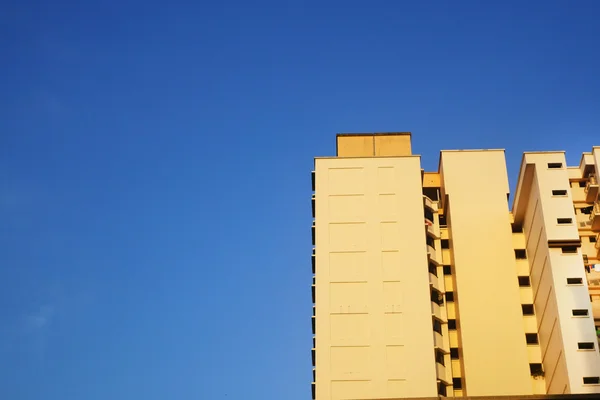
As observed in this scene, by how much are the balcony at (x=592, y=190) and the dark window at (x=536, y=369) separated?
522 inches

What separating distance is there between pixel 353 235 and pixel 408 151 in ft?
32.7

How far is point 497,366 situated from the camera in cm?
6025

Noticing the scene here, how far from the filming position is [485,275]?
210 ft

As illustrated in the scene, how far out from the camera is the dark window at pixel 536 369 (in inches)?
2386

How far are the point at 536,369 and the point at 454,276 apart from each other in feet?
29.7

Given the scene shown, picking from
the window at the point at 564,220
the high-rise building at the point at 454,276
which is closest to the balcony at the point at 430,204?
the high-rise building at the point at 454,276

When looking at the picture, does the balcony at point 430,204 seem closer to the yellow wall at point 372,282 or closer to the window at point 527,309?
the yellow wall at point 372,282

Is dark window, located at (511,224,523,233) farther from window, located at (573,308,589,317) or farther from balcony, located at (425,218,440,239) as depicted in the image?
window, located at (573,308,589,317)

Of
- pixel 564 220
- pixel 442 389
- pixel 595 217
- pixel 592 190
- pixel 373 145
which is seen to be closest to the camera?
pixel 564 220

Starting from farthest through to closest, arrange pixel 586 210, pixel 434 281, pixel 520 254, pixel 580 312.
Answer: pixel 520 254
pixel 586 210
pixel 434 281
pixel 580 312

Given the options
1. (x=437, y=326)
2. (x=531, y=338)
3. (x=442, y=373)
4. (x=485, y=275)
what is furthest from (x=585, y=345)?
(x=437, y=326)

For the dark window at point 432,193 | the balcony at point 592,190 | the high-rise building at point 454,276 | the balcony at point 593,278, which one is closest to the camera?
the high-rise building at point 454,276

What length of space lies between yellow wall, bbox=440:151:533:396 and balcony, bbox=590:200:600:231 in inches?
239

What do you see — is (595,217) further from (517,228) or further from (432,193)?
(432,193)
